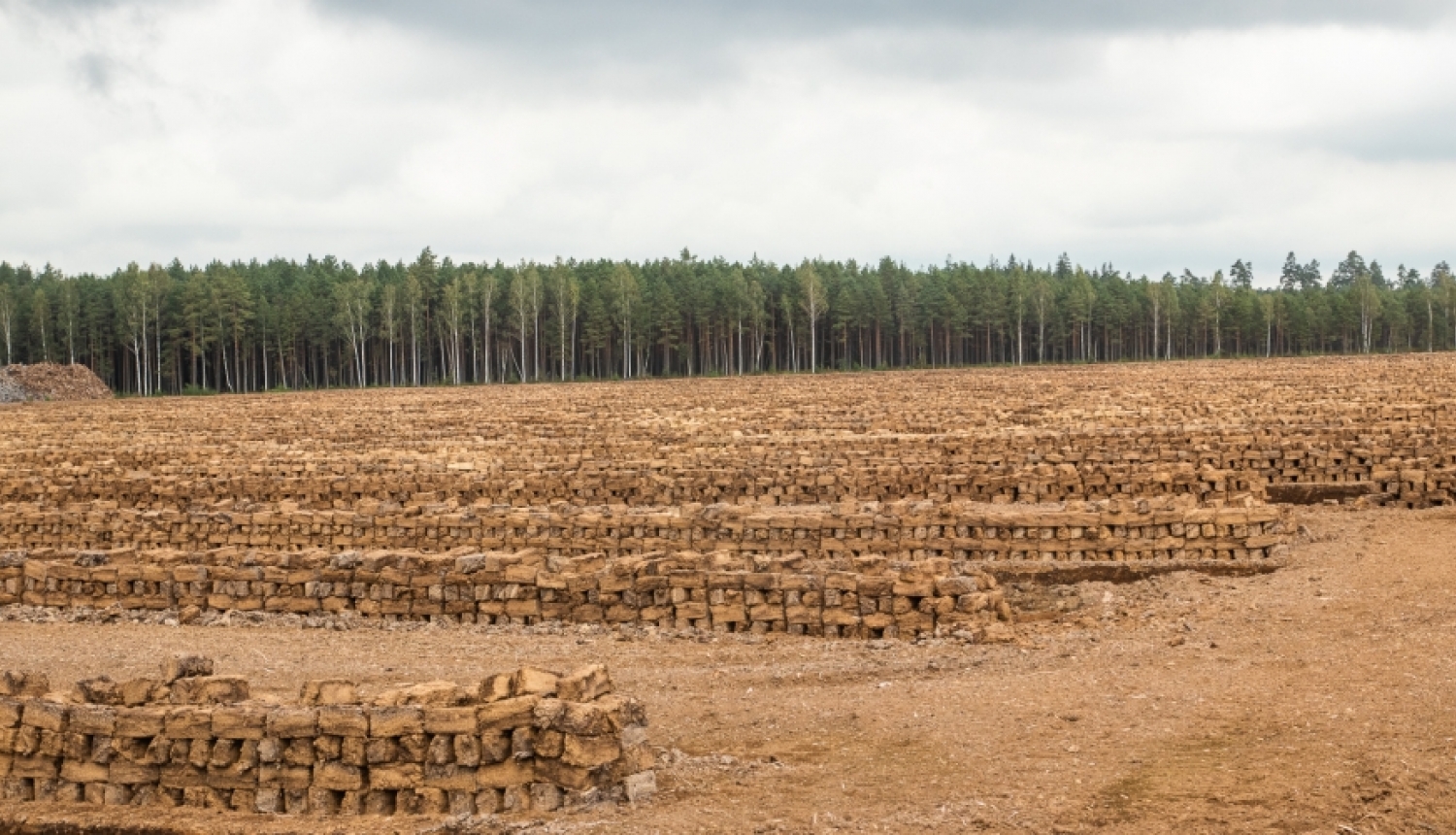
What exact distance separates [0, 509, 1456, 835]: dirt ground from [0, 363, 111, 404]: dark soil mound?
195ft

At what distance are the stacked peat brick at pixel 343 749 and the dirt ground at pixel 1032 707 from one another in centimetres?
19

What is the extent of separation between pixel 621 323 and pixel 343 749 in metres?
90.4

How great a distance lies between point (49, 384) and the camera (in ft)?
233

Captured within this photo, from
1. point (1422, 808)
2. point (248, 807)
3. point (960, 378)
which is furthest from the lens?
point (960, 378)

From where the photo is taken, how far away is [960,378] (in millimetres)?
66062

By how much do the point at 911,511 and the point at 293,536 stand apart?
913 cm

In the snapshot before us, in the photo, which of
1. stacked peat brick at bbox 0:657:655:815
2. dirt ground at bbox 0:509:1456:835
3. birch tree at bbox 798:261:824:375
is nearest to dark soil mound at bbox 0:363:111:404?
birch tree at bbox 798:261:824:375

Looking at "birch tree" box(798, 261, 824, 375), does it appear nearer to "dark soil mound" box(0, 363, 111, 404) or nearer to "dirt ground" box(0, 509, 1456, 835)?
"dark soil mound" box(0, 363, 111, 404)

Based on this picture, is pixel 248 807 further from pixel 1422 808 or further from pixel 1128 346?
pixel 1128 346

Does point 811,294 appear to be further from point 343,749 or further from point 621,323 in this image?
point 343,749

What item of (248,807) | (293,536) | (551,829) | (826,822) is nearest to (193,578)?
(293,536)

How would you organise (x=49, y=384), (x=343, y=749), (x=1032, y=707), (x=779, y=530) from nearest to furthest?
(x=343, y=749), (x=1032, y=707), (x=779, y=530), (x=49, y=384)

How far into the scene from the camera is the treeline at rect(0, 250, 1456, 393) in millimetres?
93625

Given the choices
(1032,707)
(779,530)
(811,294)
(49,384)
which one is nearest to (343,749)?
(1032,707)
